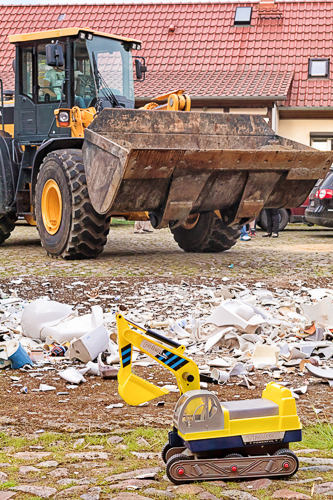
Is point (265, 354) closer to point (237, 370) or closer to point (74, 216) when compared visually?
point (237, 370)

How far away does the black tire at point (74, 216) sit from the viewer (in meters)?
9.63

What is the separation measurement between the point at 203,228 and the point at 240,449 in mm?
8527

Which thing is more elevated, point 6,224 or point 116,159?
point 116,159

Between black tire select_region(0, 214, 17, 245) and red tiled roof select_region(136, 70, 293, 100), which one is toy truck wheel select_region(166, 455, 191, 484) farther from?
red tiled roof select_region(136, 70, 293, 100)

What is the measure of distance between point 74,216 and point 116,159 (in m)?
1.32

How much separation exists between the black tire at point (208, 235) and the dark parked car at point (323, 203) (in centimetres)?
466

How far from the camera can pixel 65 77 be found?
10.8 m

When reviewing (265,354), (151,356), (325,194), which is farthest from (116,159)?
(325,194)

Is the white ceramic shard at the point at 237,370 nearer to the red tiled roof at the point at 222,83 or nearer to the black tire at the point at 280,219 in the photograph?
the black tire at the point at 280,219

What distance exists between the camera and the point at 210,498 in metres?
2.72

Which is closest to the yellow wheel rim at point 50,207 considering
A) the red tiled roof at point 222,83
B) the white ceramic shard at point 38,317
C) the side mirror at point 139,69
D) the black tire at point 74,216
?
the black tire at point 74,216

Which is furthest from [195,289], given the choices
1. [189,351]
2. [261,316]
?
[189,351]

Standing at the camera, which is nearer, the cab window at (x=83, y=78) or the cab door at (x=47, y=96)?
the cab window at (x=83, y=78)

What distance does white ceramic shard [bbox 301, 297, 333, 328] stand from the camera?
613 cm
